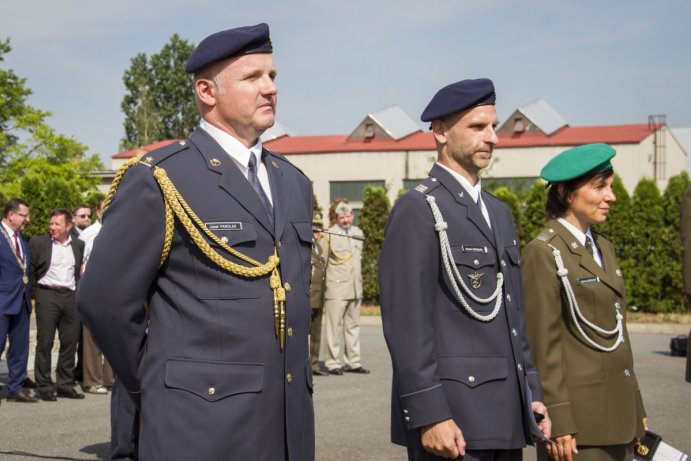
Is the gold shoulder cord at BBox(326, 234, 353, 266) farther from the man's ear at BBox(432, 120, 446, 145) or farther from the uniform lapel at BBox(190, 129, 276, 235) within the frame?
the uniform lapel at BBox(190, 129, 276, 235)

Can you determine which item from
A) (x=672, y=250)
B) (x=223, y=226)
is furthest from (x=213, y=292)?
(x=672, y=250)

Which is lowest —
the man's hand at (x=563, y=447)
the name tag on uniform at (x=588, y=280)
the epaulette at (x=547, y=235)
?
the man's hand at (x=563, y=447)

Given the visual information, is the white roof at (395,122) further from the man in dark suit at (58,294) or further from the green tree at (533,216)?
the man in dark suit at (58,294)

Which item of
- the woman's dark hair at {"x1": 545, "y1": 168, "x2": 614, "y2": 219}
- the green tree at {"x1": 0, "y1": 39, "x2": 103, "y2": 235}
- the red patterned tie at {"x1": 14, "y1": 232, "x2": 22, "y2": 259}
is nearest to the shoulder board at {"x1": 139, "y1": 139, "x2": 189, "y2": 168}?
the woman's dark hair at {"x1": 545, "y1": 168, "x2": 614, "y2": 219}

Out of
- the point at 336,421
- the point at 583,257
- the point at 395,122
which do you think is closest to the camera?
the point at 583,257

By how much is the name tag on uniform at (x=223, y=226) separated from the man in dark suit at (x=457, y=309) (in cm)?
82

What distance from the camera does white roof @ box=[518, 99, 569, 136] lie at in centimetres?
5700

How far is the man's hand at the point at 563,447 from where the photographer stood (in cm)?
411

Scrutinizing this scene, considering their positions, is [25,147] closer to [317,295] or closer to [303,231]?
[317,295]

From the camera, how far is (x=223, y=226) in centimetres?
301

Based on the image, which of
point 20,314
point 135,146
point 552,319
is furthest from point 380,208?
point 135,146

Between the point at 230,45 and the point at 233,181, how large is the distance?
45cm

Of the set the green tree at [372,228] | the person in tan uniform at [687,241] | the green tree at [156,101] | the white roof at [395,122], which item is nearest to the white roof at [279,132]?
the white roof at [395,122]

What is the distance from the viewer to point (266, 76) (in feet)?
10.4
